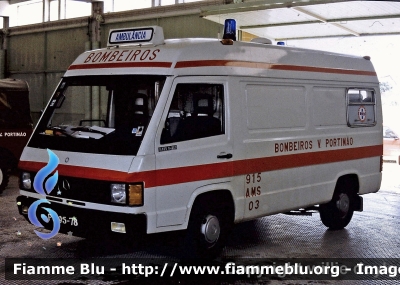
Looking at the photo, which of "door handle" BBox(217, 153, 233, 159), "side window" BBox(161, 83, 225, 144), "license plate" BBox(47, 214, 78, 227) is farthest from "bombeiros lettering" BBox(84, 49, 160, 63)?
"license plate" BBox(47, 214, 78, 227)

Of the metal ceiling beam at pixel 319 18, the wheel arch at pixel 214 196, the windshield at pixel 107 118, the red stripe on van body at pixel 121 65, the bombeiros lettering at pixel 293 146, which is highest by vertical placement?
the metal ceiling beam at pixel 319 18

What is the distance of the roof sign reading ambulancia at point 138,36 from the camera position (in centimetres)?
651

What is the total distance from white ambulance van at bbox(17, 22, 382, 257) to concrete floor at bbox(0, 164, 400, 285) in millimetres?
479

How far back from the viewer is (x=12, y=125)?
11719mm

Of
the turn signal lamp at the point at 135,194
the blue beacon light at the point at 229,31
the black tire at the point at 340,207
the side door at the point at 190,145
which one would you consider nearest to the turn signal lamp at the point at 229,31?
the blue beacon light at the point at 229,31

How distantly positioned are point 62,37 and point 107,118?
13601 mm

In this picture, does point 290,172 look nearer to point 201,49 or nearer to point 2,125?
point 201,49

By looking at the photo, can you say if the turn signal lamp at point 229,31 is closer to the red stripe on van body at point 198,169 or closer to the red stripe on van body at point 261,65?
the red stripe on van body at point 261,65

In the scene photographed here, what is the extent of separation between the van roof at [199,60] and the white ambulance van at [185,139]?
0.05 feet

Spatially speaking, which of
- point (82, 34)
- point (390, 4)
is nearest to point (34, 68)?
point (82, 34)

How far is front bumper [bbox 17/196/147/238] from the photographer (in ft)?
18.5

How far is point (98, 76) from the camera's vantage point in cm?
653

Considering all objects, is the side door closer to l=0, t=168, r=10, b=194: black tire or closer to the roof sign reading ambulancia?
the roof sign reading ambulancia

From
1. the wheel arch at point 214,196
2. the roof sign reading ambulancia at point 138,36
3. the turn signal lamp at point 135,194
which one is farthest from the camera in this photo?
the roof sign reading ambulancia at point 138,36
